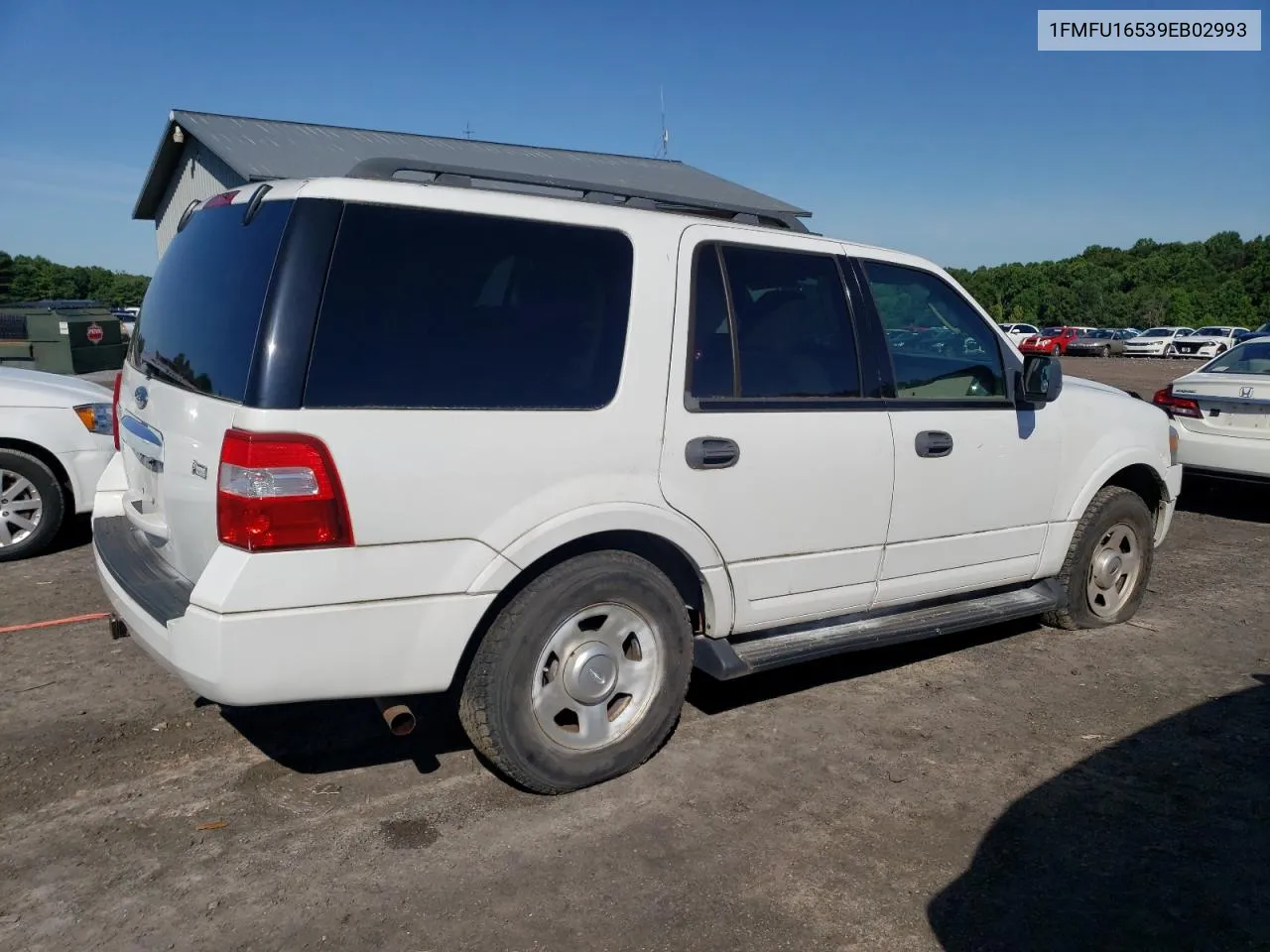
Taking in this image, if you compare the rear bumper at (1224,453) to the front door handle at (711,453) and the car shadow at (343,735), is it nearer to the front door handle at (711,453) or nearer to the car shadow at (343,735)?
the front door handle at (711,453)

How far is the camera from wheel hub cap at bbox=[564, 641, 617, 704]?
3.54 metres

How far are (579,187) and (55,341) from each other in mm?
12295

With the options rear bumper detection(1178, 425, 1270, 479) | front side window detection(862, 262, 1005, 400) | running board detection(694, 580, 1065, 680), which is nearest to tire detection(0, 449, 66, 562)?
running board detection(694, 580, 1065, 680)

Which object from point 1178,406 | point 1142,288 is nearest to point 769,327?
point 1178,406

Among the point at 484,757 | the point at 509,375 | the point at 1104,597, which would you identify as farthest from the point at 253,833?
the point at 1104,597

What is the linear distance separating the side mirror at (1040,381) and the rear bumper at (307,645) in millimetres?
2743

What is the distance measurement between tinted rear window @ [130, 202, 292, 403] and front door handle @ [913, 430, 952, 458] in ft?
8.54

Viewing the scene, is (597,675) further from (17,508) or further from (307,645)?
(17,508)

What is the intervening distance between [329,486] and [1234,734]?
3687 millimetres

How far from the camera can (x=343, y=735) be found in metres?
4.12

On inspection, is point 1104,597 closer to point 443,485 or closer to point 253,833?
point 443,485

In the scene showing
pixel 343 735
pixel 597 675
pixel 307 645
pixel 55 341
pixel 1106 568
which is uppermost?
pixel 55 341

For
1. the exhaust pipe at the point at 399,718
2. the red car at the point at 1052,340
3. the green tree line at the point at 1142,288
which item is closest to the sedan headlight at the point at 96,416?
the exhaust pipe at the point at 399,718

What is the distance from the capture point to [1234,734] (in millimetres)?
4285
